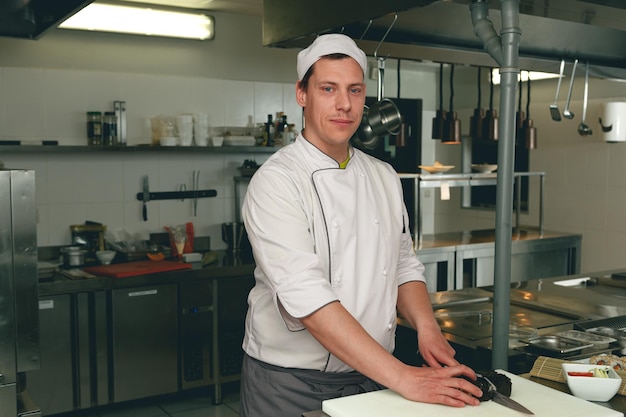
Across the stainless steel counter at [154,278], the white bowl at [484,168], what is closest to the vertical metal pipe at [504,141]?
the stainless steel counter at [154,278]

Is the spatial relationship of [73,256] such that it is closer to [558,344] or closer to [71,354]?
[71,354]

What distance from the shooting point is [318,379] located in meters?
2.02

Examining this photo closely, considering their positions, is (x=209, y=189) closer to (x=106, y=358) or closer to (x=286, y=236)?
(x=106, y=358)

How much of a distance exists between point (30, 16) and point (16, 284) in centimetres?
143

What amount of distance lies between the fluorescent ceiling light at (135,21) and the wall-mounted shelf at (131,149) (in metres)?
0.77

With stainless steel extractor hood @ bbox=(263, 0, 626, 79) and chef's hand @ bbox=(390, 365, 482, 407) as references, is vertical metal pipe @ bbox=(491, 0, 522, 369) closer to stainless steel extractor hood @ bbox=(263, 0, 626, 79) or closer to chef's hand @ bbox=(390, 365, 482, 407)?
stainless steel extractor hood @ bbox=(263, 0, 626, 79)

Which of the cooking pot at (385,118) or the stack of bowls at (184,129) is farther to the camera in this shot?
the stack of bowls at (184,129)

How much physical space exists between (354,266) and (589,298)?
1.89 meters

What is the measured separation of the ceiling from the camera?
492 centimetres

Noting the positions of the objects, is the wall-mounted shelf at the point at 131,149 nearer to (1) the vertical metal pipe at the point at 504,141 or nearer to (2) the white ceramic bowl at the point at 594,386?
(1) the vertical metal pipe at the point at 504,141

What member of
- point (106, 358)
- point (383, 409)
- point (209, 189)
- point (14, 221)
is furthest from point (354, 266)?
point (209, 189)

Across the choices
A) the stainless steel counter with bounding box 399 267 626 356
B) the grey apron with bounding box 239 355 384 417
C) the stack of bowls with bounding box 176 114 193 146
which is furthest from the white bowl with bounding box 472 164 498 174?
the grey apron with bounding box 239 355 384 417

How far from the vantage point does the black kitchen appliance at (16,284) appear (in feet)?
10.4

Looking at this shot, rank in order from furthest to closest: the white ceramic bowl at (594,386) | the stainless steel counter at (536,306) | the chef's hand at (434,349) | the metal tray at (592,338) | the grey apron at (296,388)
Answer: the stainless steel counter at (536,306) → the metal tray at (592,338) → the grey apron at (296,388) → the chef's hand at (434,349) → the white ceramic bowl at (594,386)
